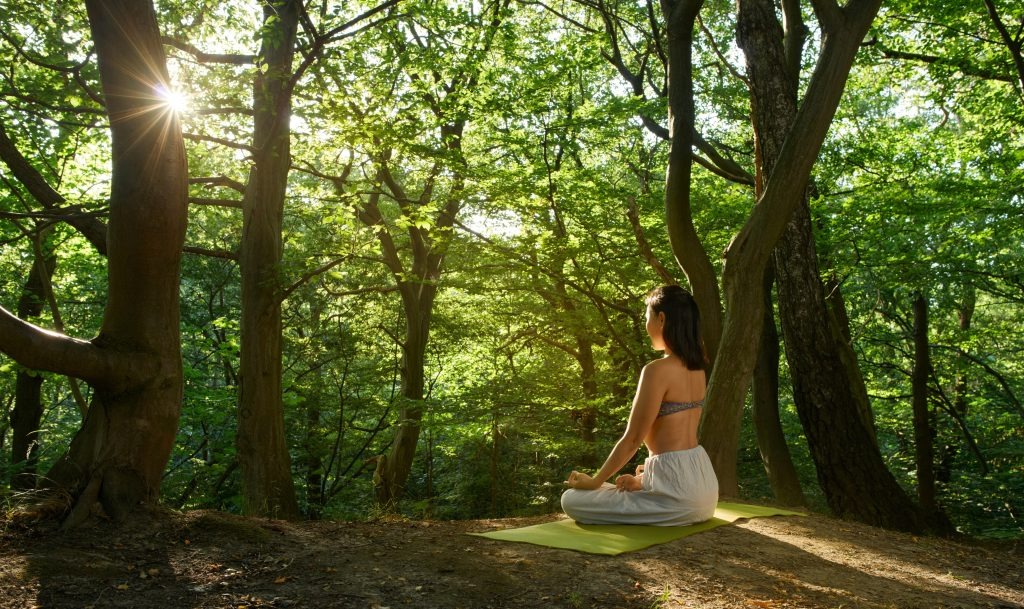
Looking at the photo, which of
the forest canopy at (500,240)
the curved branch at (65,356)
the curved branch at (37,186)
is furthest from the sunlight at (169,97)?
the curved branch at (37,186)

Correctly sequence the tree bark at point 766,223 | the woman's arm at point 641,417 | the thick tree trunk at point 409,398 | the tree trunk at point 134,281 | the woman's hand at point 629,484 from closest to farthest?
1. the tree trunk at point 134,281
2. the woman's arm at point 641,417
3. the woman's hand at point 629,484
4. the tree bark at point 766,223
5. the thick tree trunk at point 409,398

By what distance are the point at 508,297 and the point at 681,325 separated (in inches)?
412

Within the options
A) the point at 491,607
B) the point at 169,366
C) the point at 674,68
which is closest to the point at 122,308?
the point at 169,366

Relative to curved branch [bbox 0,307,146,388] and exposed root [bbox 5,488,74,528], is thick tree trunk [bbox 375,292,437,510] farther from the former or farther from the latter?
exposed root [bbox 5,488,74,528]

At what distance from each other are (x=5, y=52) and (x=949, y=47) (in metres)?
11.2

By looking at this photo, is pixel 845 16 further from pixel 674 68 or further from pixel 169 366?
pixel 169 366

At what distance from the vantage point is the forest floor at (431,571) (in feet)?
9.64

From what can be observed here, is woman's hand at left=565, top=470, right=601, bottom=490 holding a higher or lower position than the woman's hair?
lower

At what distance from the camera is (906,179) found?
9.76 meters

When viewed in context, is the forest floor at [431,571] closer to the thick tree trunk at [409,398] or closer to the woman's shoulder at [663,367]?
the woman's shoulder at [663,367]

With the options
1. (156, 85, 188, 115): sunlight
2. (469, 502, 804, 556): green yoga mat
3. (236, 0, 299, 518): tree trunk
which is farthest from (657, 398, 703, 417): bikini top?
(236, 0, 299, 518): tree trunk

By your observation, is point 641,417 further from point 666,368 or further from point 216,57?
point 216,57

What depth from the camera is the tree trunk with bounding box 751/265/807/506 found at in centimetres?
786

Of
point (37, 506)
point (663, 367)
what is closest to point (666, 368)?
point (663, 367)
